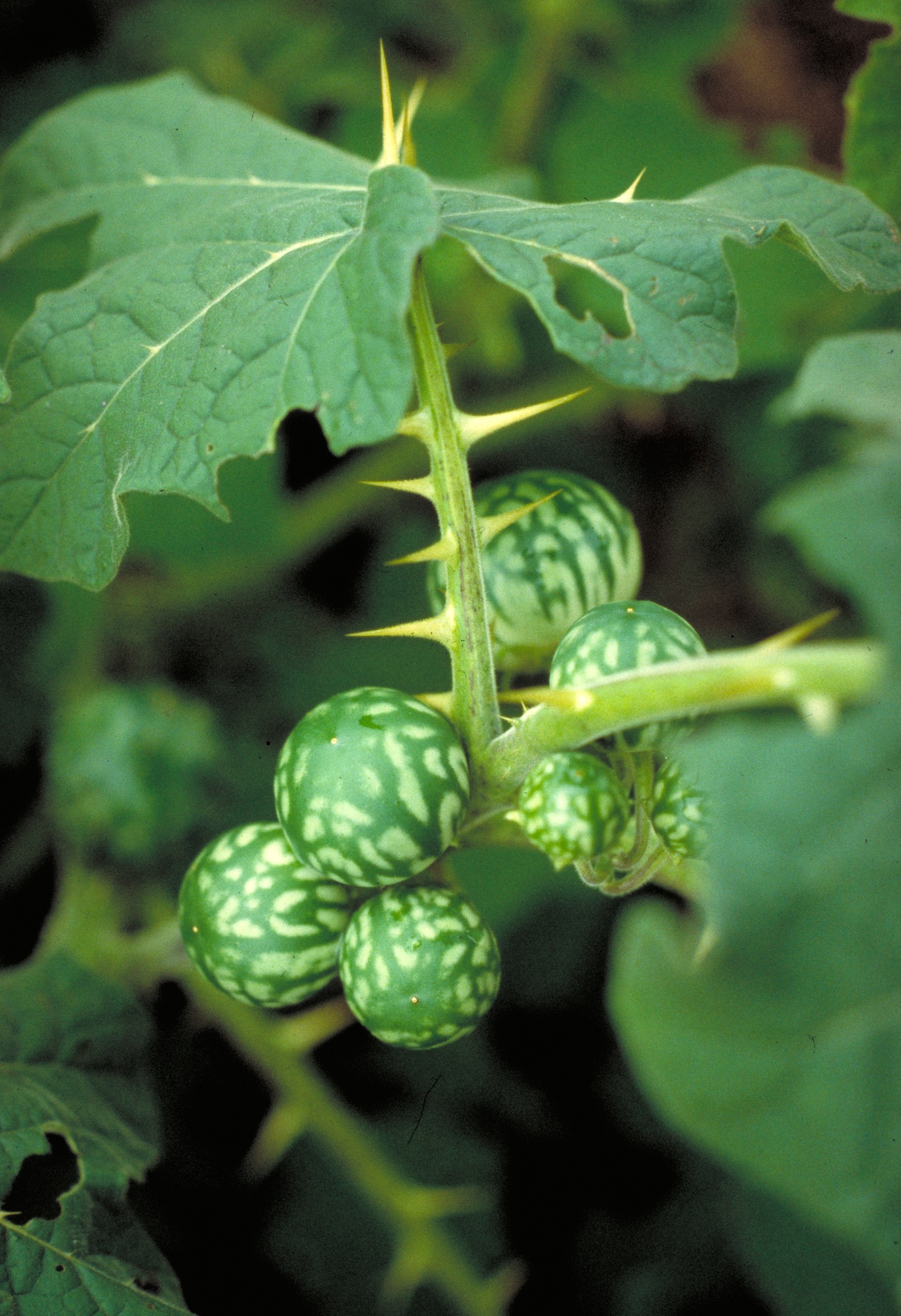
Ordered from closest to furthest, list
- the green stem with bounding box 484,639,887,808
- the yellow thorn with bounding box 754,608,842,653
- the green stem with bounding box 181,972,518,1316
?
the green stem with bounding box 484,639,887,808, the yellow thorn with bounding box 754,608,842,653, the green stem with bounding box 181,972,518,1316

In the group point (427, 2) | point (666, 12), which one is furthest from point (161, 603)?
point (666, 12)

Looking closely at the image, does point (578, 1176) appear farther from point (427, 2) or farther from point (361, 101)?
point (427, 2)

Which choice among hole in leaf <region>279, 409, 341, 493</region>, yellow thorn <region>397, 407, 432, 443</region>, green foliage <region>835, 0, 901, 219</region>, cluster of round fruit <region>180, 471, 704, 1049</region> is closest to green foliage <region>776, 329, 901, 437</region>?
cluster of round fruit <region>180, 471, 704, 1049</region>

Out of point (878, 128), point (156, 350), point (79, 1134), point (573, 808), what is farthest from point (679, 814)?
point (878, 128)

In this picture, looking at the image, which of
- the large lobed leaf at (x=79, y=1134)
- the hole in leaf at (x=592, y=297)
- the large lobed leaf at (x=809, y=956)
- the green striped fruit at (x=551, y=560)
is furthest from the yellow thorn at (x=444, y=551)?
the hole in leaf at (x=592, y=297)

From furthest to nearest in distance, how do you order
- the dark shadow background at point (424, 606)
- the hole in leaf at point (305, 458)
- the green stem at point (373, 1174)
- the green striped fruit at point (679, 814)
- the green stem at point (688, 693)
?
the hole in leaf at point (305, 458), the dark shadow background at point (424, 606), the green stem at point (373, 1174), the green striped fruit at point (679, 814), the green stem at point (688, 693)

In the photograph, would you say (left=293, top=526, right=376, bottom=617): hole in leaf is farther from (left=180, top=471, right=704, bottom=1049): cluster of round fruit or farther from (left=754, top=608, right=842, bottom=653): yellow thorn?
(left=754, top=608, right=842, bottom=653): yellow thorn

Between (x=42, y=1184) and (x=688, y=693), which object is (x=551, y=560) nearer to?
(x=688, y=693)

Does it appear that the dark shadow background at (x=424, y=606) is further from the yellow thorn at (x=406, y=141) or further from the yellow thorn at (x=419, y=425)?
the yellow thorn at (x=419, y=425)
